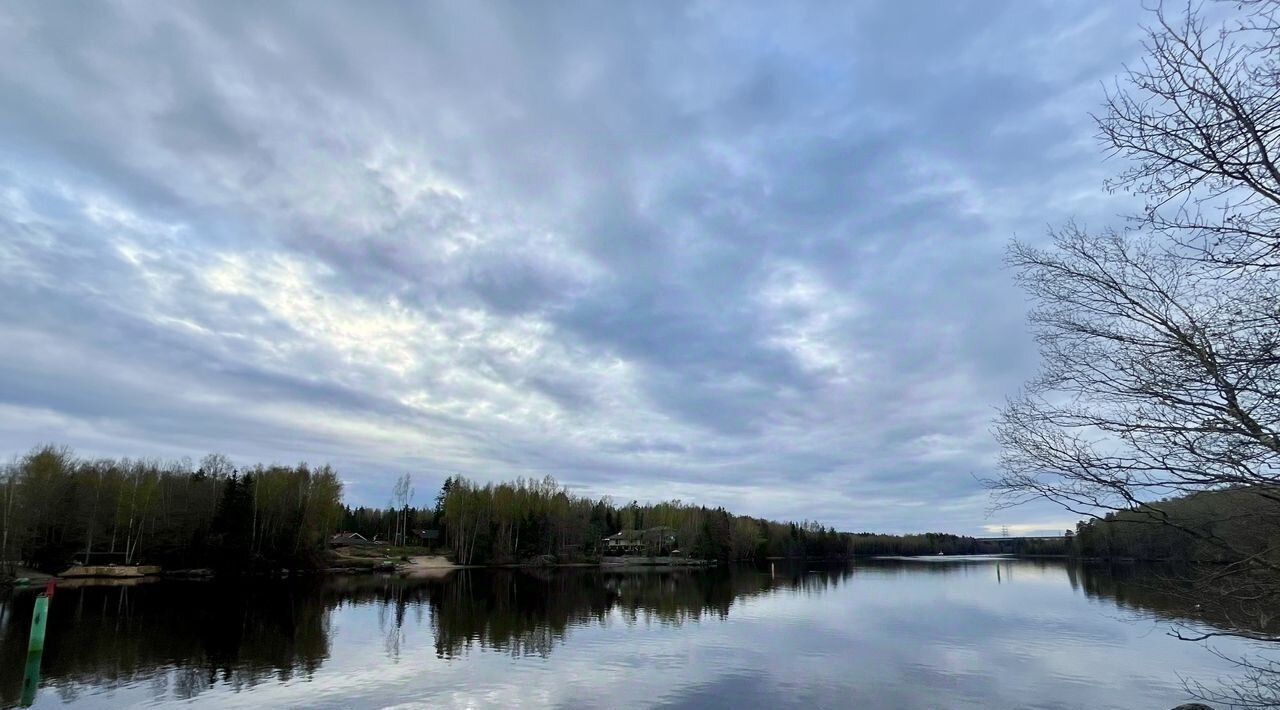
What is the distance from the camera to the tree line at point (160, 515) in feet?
189

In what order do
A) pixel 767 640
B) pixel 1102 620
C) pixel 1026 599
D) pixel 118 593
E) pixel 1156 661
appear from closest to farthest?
pixel 1156 661
pixel 767 640
pixel 1102 620
pixel 118 593
pixel 1026 599

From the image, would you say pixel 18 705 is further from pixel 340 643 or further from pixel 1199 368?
pixel 1199 368

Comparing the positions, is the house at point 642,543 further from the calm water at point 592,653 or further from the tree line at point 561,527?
the calm water at point 592,653

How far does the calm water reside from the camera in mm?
17969

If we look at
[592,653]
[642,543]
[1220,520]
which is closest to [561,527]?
[642,543]

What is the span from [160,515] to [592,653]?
66762mm

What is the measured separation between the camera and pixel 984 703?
18.0 m

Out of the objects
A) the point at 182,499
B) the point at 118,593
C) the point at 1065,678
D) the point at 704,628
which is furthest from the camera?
the point at 182,499

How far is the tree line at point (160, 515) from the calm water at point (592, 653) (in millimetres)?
19289

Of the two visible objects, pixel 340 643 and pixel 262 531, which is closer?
pixel 340 643

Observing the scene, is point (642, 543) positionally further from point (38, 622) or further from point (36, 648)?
point (38, 622)

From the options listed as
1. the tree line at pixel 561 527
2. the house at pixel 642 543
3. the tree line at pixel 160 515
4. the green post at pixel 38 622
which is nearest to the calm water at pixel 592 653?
the green post at pixel 38 622

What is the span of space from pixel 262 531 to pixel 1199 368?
88.8 m

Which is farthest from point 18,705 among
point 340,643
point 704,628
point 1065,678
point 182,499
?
point 182,499
